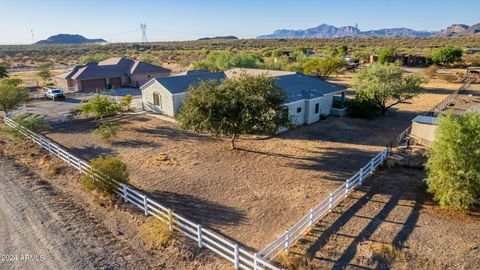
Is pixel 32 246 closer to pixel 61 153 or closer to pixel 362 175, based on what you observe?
pixel 61 153

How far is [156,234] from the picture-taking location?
1091cm

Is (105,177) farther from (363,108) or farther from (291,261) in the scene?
(363,108)

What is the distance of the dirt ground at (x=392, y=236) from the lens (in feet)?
31.7

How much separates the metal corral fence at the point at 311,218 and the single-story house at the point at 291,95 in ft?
31.7

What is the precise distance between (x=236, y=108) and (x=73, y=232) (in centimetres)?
997

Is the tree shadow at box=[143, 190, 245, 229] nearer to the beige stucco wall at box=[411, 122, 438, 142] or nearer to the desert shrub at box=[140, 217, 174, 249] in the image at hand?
the desert shrub at box=[140, 217, 174, 249]

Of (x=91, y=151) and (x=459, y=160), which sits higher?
(x=459, y=160)

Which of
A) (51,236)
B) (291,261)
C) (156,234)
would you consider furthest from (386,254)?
(51,236)

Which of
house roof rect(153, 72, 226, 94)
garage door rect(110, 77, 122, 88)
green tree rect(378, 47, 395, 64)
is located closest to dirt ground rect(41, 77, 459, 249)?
house roof rect(153, 72, 226, 94)

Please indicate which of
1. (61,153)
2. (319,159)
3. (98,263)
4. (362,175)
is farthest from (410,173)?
(61,153)

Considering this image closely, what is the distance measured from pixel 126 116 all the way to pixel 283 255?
2368 cm

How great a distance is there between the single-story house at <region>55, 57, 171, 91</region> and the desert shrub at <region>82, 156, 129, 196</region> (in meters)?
32.8

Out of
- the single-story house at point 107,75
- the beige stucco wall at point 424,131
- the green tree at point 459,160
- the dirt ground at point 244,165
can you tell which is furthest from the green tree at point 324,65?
the green tree at point 459,160

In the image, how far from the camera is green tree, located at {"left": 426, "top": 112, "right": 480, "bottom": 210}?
11.9 m
